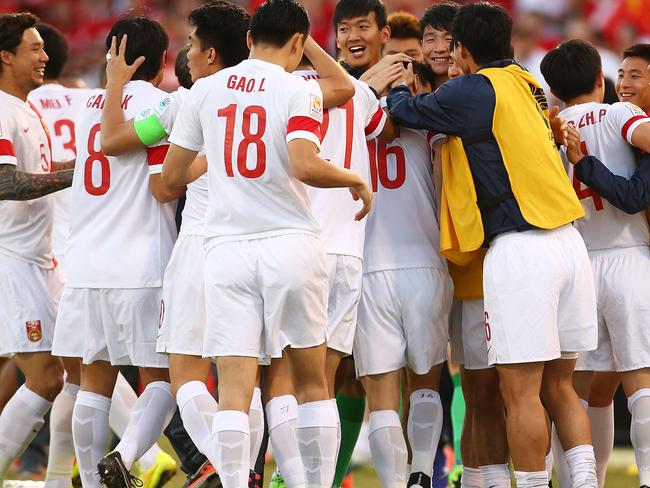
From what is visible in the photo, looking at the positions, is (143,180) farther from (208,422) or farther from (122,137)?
(208,422)

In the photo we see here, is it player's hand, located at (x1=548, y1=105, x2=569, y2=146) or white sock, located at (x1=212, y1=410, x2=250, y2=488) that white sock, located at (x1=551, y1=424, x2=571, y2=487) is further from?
white sock, located at (x1=212, y1=410, x2=250, y2=488)

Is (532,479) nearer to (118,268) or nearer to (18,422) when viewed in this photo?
(118,268)

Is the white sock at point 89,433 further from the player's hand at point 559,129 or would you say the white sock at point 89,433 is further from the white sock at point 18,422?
the player's hand at point 559,129

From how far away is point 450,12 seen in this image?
6984 mm

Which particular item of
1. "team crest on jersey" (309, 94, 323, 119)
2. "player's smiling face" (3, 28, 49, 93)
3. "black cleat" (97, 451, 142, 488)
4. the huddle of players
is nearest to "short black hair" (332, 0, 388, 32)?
the huddle of players

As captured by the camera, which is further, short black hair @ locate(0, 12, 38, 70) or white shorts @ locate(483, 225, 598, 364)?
short black hair @ locate(0, 12, 38, 70)

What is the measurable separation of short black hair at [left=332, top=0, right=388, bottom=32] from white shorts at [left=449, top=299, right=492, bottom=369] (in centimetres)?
171

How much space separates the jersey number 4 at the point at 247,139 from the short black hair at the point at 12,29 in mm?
2348

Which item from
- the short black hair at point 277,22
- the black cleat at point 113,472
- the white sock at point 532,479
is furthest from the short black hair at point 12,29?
the white sock at point 532,479

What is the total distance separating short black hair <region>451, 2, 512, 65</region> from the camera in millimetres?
6203

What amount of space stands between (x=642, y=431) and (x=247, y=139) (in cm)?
280

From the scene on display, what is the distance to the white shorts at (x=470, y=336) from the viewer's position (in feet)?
21.5

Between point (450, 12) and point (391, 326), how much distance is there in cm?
193

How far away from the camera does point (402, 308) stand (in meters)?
6.54
